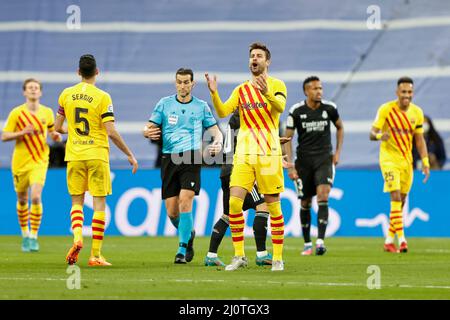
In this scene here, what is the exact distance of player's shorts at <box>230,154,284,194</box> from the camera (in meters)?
11.0

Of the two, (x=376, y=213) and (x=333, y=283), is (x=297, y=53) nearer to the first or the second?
(x=376, y=213)

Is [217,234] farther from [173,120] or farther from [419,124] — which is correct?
[419,124]

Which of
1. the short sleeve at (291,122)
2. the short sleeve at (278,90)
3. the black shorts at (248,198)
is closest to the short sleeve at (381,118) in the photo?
the short sleeve at (291,122)

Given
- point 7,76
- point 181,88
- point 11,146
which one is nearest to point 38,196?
point 181,88

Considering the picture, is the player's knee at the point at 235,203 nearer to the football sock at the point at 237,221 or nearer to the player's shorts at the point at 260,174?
the football sock at the point at 237,221

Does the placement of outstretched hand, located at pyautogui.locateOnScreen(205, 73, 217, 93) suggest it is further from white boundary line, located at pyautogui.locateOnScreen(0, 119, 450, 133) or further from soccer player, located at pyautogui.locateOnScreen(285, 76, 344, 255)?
white boundary line, located at pyautogui.locateOnScreen(0, 119, 450, 133)

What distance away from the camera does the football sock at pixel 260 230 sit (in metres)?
12.1

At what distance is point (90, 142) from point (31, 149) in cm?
404

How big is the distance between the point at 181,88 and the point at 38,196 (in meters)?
4.09

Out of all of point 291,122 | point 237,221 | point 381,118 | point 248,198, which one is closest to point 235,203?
point 237,221

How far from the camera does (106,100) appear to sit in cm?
1194

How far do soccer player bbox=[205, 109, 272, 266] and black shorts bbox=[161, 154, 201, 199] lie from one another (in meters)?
0.33

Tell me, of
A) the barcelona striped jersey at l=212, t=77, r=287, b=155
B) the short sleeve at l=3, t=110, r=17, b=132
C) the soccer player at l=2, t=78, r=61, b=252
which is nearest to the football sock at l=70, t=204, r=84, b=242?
the barcelona striped jersey at l=212, t=77, r=287, b=155
